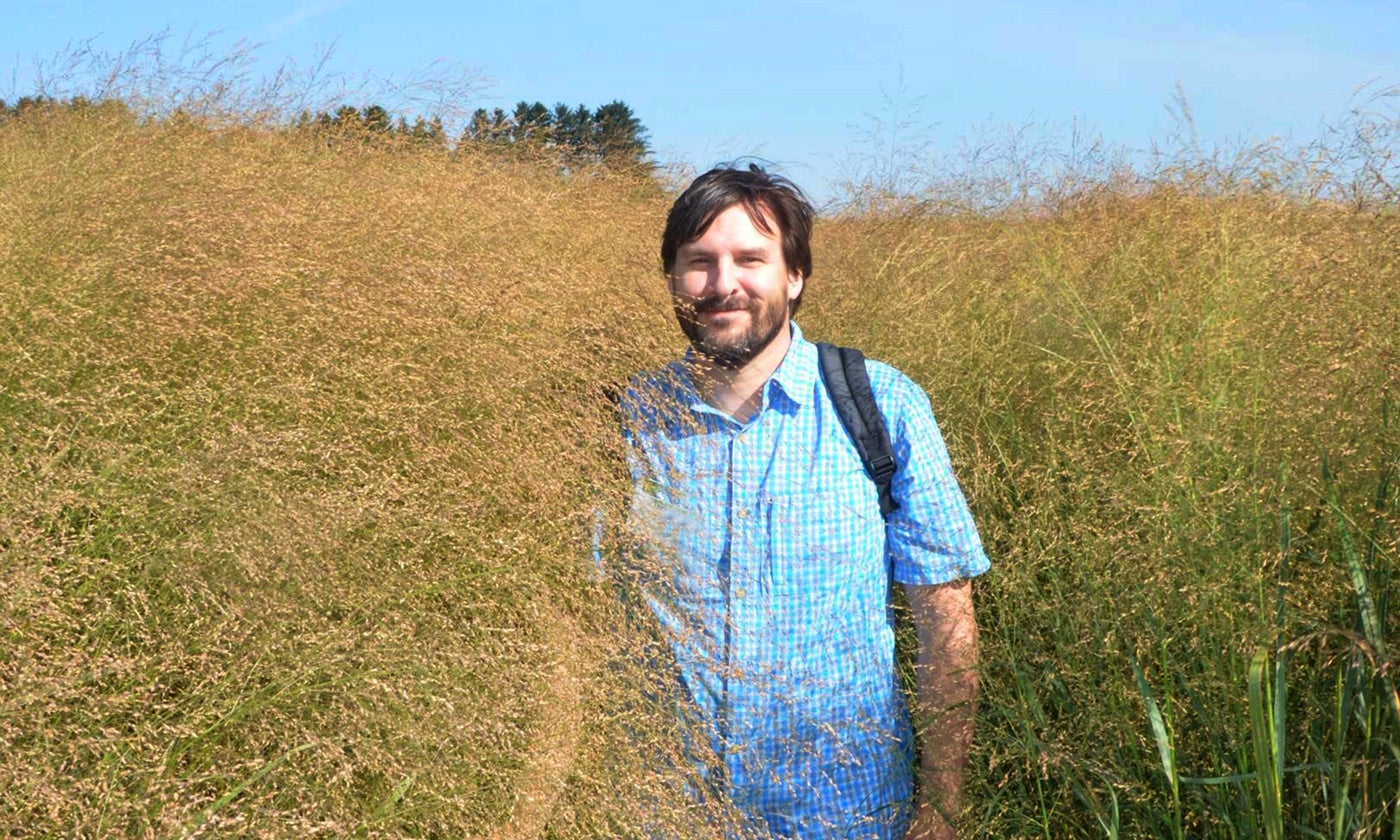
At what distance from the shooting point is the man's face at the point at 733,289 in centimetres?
238

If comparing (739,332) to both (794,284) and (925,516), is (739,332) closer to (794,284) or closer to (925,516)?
(794,284)

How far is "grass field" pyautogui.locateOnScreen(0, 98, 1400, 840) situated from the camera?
5.82 feet

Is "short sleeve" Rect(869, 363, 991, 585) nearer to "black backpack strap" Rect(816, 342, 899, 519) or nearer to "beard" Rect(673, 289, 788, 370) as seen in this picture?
"black backpack strap" Rect(816, 342, 899, 519)

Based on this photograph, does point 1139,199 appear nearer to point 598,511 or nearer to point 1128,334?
point 1128,334

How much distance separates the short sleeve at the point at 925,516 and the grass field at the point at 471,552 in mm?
132

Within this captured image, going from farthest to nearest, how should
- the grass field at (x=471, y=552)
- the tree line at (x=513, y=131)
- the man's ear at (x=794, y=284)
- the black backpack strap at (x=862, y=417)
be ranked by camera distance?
the tree line at (x=513, y=131)
the man's ear at (x=794, y=284)
the black backpack strap at (x=862, y=417)
the grass field at (x=471, y=552)

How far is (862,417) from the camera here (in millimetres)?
2256

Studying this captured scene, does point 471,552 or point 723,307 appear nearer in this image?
point 471,552

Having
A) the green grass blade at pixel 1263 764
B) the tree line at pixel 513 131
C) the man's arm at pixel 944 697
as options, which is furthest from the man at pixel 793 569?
the tree line at pixel 513 131

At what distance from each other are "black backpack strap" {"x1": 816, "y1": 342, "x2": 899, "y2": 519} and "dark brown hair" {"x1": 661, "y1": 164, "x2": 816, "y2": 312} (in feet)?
1.05

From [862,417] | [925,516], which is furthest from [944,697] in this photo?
[862,417]

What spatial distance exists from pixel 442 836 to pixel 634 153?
4.60 metres

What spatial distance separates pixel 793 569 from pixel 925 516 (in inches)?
10.3

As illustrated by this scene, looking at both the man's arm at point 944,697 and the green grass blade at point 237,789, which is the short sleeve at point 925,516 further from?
the green grass blade at point 237,789
